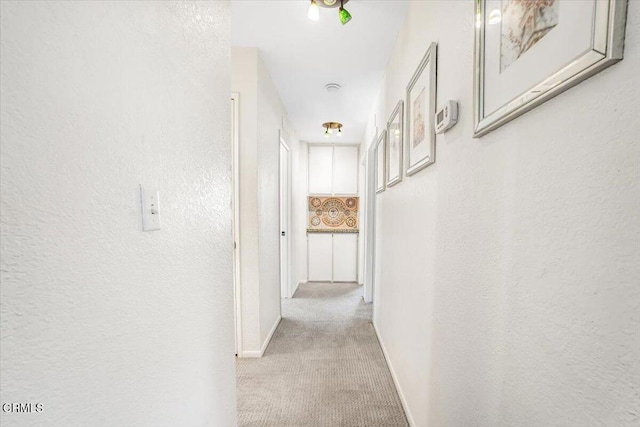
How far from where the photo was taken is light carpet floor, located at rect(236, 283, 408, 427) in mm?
1514

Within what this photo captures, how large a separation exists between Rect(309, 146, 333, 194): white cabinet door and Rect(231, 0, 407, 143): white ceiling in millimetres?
1472

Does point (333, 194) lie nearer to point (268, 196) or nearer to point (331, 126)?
point (331, 126)

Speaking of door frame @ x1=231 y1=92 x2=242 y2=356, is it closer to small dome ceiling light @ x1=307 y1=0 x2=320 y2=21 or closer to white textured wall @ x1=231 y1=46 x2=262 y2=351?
white textured wall @ x1=231 y1=46 x2=262 y2=351

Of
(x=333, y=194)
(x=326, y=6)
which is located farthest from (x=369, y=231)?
(x=326, y=6)

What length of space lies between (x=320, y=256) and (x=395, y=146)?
9.55 feet

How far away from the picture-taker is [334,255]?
14.4 feet

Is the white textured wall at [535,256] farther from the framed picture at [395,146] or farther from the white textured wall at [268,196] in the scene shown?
the white textured wall at [268,196]

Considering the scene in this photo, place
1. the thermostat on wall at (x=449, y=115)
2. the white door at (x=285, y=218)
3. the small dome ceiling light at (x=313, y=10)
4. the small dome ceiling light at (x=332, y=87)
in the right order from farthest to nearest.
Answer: the white door at (x=285, y=218), the small dome ceiling light at (x=332, y=87), the small dome ceiling light at (x=313, y=10), the thermostat on wall at (x=449, y=115)

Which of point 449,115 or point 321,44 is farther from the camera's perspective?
point 321,44

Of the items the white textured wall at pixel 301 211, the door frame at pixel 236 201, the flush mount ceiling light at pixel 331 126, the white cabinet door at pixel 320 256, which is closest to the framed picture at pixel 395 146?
the door frame at pixel 236 201

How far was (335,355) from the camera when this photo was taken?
215 centimetres

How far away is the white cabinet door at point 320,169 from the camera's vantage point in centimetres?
442

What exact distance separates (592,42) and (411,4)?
141 centimetres

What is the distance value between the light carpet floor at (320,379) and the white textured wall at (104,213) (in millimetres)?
787
